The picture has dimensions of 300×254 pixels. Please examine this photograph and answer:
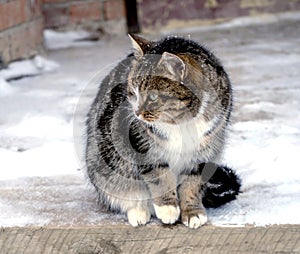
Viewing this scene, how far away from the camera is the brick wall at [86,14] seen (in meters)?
4.97

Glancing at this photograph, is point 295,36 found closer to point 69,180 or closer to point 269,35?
point 269,35

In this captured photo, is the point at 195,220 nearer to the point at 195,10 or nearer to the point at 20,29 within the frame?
the point at 20,29

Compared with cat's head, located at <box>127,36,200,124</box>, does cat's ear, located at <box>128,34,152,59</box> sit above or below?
above

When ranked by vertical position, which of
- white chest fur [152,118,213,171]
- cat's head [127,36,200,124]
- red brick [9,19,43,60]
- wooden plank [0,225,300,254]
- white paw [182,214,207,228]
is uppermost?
cat's head [127,36,200,124]

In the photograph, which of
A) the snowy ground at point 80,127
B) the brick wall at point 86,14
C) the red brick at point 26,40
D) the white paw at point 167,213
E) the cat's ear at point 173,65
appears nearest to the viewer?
the cat's ear at point 173,65

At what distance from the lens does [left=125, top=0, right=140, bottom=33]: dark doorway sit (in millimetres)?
5094

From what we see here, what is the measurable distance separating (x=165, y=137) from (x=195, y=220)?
0.25 meters

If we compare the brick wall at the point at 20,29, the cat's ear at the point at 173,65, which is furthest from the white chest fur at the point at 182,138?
the brick wall at the point at 20,29

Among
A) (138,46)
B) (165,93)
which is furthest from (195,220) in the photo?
(138,46)

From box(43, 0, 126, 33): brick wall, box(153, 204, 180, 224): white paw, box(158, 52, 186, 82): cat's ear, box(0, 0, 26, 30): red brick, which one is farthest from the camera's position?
box(43, 0, 126, 33): brick wall

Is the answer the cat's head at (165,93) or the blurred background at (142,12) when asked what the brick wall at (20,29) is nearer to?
the blurred background at (142,12)

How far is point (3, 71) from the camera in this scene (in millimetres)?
4141

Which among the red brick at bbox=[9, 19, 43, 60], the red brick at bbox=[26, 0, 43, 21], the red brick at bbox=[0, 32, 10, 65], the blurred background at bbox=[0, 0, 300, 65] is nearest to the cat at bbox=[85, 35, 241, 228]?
the red brick at bbox=[0, 32, 10, 65]

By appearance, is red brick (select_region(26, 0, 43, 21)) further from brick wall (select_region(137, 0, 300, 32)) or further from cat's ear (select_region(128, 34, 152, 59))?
cat's ear (select_region(128, 34, 152, 59))
